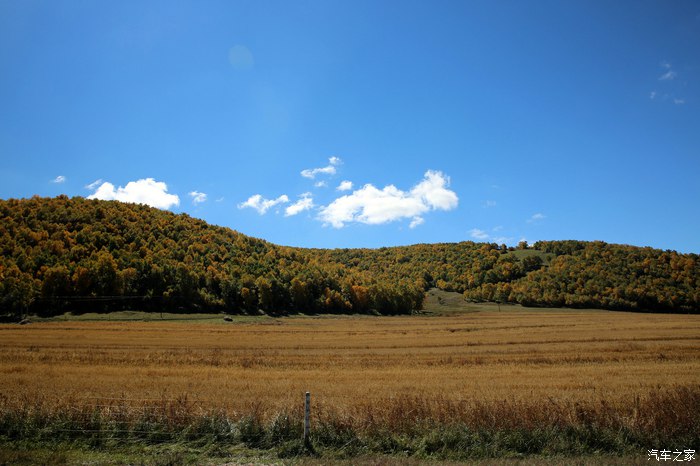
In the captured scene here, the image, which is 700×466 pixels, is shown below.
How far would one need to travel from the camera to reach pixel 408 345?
1709 inches

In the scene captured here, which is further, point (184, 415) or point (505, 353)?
point (505, 353)

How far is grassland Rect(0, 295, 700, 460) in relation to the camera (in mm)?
10703

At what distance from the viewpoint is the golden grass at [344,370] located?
63.1 ft

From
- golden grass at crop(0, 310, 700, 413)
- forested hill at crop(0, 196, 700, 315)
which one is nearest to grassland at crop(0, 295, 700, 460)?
golden grass at crop(0, 310, 700, 413)

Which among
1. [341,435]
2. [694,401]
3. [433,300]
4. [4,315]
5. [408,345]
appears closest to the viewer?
[341,435]

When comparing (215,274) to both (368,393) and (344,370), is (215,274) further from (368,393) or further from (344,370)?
(368,393)

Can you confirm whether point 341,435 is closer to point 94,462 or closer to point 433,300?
point 94,462

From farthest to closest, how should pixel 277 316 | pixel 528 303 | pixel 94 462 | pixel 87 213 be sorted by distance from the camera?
pixel 528 303 → pixel 87 213 → pixel 277 316 → pixel 94 462

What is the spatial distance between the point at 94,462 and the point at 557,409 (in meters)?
12.1

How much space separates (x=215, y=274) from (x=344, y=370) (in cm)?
10039

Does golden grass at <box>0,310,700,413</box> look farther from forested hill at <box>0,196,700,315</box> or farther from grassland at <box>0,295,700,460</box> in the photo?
forested hill at <box>0,196,700,315</box>

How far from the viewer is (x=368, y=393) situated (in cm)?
2008

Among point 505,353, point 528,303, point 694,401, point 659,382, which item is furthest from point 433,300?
point 694,401

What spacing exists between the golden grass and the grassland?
0.44 ft
